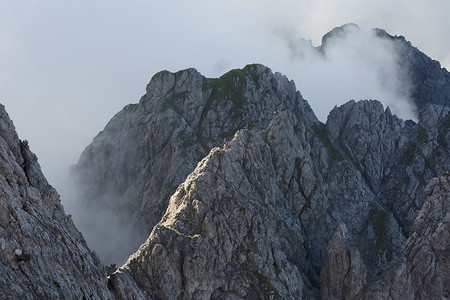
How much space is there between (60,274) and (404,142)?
543 ft

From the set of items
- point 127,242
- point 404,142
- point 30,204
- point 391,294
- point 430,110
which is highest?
point 430,110

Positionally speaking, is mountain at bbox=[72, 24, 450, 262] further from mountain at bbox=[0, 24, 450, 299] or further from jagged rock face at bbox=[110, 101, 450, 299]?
jagged rock face at bbox=[110, 101, 450, 299]

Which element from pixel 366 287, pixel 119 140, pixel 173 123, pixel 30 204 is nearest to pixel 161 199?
pixel 173 123

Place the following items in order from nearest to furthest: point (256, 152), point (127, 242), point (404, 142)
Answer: point (256, 152) → point (127, 242) → point (404, 142)

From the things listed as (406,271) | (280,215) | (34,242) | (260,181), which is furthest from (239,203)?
(34,242)

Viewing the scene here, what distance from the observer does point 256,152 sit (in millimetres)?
109000

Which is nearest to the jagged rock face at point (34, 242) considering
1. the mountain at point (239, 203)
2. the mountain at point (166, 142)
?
the mountain at point (239, 203)

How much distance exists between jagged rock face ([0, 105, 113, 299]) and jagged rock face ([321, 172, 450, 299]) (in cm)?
6032

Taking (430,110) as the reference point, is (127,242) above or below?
below

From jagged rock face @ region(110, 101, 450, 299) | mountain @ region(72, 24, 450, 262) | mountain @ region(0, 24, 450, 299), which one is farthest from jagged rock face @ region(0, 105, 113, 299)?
mountain @ region(72, 24, 450, 262)

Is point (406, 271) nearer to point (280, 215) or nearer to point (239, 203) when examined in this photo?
point (280, 215)

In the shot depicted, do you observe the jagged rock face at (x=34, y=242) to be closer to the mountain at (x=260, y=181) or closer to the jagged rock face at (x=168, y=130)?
the mountain at (x=260, y=181)

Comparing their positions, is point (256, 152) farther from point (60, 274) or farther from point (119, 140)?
point (119, 140)

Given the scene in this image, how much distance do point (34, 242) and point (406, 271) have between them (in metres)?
84.3
